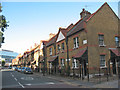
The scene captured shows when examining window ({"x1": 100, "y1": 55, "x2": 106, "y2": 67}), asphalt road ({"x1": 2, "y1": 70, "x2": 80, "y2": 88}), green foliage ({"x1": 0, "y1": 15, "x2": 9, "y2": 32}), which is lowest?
asphalt road ({"x1": 2, "y1": 70, "x2": 80, "y2": 88})

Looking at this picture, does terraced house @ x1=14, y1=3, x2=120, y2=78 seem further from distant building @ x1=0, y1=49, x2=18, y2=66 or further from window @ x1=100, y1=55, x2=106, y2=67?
distant building @ x1=0, y1=49, x2=18, y2=66

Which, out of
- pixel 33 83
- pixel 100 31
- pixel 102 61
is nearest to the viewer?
pixel 33 83

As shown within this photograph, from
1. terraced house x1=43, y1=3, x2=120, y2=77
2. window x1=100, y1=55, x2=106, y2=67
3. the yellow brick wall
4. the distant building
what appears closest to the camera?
terraced house x1=43, y1=3, x2=120, y2=77

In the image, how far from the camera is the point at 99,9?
71.8 ft

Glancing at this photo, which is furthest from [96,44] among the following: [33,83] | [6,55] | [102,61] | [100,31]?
[6,55]

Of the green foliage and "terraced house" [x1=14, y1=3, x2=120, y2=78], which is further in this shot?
"terraced house" [x1=14, y1=3, x2=120, y2=78]

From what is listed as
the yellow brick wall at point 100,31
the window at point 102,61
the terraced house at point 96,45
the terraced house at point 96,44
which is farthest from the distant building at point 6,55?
the window at point 102,61

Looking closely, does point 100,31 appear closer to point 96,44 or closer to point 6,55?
point 96,44

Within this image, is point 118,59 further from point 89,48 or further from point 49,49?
point 49,49

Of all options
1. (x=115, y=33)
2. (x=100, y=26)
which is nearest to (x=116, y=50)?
(x=115, y=33)

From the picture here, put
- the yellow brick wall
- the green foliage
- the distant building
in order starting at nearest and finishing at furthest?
the green foliage, the yellow brick wall, the distant building

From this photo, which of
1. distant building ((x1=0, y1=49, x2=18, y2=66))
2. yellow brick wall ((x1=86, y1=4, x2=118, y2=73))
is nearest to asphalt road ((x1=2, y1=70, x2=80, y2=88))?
yellow brick wall ((x1=86, y1=4, x2=118, y2=73))

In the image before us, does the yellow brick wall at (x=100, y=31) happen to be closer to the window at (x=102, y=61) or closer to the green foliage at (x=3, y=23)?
the window at (x=102, y=61)

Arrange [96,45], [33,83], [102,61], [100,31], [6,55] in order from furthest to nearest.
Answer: [6,55] → [100,31] → [102,61] → [96,45] → [33,83]
